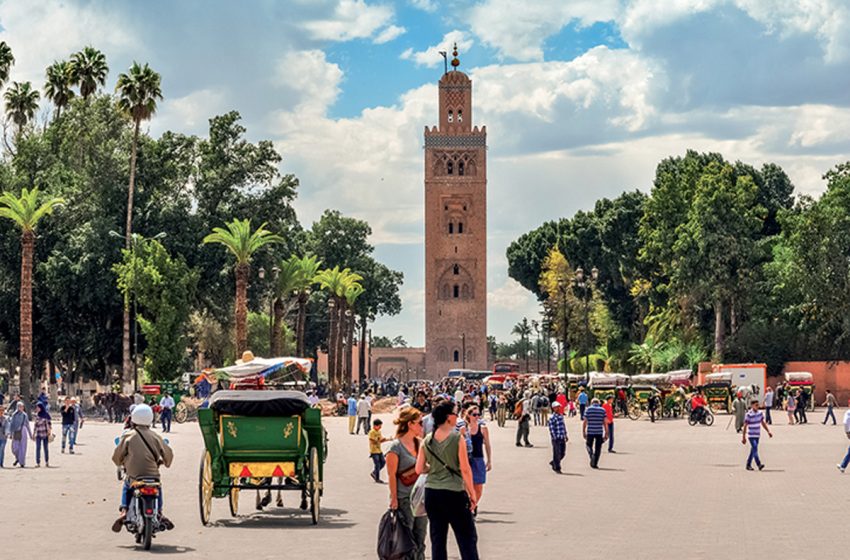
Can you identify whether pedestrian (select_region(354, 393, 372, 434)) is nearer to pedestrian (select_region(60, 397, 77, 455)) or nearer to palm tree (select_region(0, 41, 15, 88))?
pedestrian (select_region(60, 397, 77, 455))

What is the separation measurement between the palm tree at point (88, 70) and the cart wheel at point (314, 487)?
67.6m

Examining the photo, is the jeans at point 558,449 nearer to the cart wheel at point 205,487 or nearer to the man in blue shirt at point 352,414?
the cart wheel at point 205,487

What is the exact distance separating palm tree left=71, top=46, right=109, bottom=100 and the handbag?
2899 inches

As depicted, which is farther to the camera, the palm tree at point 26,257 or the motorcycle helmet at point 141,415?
the palm tree at point 26,257

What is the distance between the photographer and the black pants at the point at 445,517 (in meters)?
11.6

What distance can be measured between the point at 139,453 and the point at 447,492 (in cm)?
483

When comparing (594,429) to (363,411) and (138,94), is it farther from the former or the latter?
(138,94)

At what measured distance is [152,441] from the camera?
611 inches

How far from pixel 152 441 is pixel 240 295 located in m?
46.1

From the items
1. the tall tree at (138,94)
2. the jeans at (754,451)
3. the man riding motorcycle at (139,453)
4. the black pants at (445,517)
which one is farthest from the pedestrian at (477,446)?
the tall tree at (138,94)

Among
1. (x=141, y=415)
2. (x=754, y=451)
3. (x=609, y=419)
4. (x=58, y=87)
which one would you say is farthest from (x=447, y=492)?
(x=58, y=87)

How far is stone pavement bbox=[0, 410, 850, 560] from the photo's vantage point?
1522 cm

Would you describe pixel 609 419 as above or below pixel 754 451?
above

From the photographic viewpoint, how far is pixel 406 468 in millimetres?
13656
